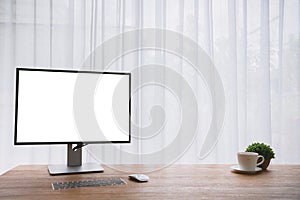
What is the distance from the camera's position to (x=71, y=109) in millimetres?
1325

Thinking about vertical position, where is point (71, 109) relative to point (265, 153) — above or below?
above

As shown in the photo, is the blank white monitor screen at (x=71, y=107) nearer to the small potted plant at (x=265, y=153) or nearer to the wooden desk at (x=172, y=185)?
the wooden desk at (x=172, y=185)

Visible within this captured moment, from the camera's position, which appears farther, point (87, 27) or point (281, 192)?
point (87, 27)

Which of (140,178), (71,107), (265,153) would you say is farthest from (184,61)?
(140,178)

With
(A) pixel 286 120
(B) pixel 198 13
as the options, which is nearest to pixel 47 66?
(B) pixel 198 13

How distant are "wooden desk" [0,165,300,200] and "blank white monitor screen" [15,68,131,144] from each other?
0.55 ft

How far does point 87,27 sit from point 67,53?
231 mm

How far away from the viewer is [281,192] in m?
1.04

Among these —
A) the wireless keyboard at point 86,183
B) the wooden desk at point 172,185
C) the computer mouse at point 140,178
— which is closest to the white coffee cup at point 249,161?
the wooden desk at point 172,185

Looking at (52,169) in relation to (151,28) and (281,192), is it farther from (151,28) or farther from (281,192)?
(151,28)

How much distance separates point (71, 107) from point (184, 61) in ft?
3.61

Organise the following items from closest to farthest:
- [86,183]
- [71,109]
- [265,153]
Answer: [86,183] → [71,109] → [265,153]

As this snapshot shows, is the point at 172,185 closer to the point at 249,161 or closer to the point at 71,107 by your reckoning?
the point at 249,161

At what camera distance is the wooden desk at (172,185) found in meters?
0.99
